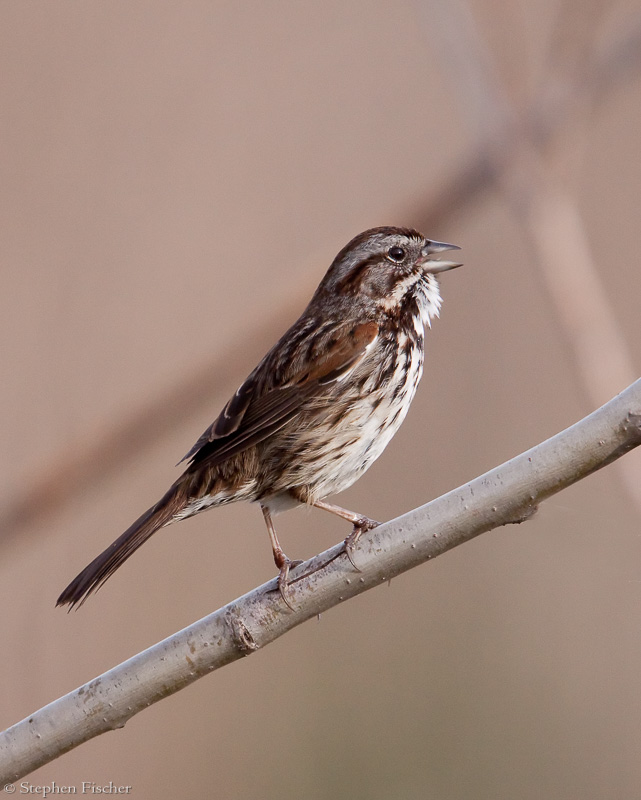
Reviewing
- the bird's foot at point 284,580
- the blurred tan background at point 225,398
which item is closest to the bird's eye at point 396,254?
the blurred tan background at point 225,398

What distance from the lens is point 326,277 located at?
3.59m

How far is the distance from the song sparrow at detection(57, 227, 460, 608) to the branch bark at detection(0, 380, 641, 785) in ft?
1.96

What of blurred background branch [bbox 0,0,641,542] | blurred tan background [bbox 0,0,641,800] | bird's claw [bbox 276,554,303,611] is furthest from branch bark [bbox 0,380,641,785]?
blurred tan background [bbox 0,0,641,800]

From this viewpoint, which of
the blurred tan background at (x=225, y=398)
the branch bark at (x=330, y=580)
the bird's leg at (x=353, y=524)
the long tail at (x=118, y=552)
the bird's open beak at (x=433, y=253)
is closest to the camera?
the branch bark at (x=330, y=580)

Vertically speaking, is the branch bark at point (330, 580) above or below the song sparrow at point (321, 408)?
below

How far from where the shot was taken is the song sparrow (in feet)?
10.4

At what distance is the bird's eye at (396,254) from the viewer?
3424mm

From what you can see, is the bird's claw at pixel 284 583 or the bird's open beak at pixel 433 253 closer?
the bird's claw at pixel 284 583

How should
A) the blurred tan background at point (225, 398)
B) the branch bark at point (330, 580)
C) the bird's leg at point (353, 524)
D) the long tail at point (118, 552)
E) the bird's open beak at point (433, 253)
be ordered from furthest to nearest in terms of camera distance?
the blurred tan background at point (225, 398) → the bird's open beak at point (433, 253) → the long tail at point (118, 552) → the bird's leg at point (353, 524) → the branch bark at point (330, 580)

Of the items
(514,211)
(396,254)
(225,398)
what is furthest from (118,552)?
(225,398)

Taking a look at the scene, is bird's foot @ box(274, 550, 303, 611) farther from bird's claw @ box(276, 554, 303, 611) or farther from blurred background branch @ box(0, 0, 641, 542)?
blurred background branch @ box(0, 0, 641, 542)

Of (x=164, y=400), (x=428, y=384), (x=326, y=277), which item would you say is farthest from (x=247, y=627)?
(x=428, y=384)

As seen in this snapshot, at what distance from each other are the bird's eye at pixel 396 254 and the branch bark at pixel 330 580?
1.25 m

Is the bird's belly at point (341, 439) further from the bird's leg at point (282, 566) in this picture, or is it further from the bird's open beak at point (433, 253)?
the bird's open beak at point (433, 253)
